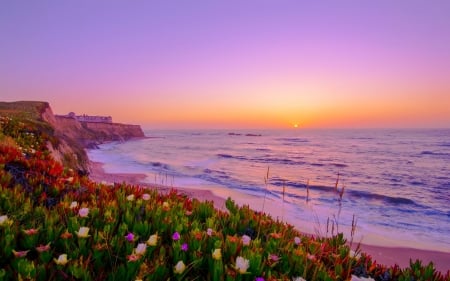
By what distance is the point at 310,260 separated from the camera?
2.80 meters

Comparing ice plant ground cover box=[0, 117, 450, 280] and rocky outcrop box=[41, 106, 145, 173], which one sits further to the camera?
rocky outcrop box=[41, 106, 145, 173]

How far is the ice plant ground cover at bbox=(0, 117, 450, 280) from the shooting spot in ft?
7.46

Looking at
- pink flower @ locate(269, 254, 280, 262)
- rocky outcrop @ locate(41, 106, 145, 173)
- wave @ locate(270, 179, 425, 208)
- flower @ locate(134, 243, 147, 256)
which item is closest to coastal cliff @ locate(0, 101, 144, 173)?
rocky outcrop @ locate(41, 106, 145, 173)

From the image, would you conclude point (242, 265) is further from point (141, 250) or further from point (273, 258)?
point (141, 250)

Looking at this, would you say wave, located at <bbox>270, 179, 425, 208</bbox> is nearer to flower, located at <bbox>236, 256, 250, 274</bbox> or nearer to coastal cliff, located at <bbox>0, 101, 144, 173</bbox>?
flower, located at <bbox>236, 256, 250, 274</bbox>

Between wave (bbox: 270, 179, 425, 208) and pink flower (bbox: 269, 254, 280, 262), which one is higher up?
pink flower (bbox: 269, 254, 280, 262)

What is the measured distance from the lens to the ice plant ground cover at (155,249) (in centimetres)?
227

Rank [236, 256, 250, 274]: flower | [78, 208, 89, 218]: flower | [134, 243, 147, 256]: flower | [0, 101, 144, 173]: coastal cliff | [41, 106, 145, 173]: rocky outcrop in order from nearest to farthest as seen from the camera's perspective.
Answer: [236, 256, 250, 274]: flower, [134, 243, 147, 256]: flower, [78, 208, 89, 218]: flower, [0, 101, 144, 173]: coastal cliff, [41, 106, 145, 173]: rocky outcrop

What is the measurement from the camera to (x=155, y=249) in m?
2.79

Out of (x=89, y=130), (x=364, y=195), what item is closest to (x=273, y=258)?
(x=364, y=195)

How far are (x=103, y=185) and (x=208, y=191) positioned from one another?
45.3ft

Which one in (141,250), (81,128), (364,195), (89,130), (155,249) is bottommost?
(364,195)

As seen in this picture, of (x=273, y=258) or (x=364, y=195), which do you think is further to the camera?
(x=364, y=195)

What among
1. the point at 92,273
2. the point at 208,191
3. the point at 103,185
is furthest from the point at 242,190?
Answer: the point at 92,273
